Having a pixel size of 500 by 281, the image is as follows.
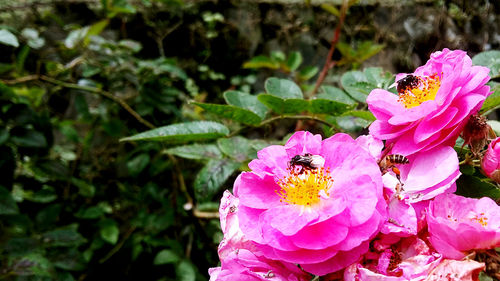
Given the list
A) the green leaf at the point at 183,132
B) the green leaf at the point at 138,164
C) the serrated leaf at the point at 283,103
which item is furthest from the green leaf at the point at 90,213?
the serrated leaf at the point at 283,103

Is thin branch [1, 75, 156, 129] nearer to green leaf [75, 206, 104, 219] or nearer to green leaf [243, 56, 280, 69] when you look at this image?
green leaf [75, 206, 104, 219]

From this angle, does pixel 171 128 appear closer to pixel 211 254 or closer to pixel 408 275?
pixel 408 275

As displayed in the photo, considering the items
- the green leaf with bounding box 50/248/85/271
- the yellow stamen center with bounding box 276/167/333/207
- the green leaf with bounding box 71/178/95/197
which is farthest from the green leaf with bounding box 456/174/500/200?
the green leaf with bounding box 71/178/95/197

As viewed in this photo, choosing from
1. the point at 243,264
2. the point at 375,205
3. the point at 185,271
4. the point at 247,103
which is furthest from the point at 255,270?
the point at 185,271

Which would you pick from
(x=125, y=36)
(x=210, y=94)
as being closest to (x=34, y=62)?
(x=125, y=36)

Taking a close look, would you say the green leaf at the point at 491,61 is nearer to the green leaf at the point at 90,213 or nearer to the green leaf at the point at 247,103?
the green leaf at the point at 247,103

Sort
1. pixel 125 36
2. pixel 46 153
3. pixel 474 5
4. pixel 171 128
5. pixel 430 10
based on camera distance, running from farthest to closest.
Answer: pixel 125 36
pixel 430 10
pixel 474 5
pixel 46 153
pixel 171 128
